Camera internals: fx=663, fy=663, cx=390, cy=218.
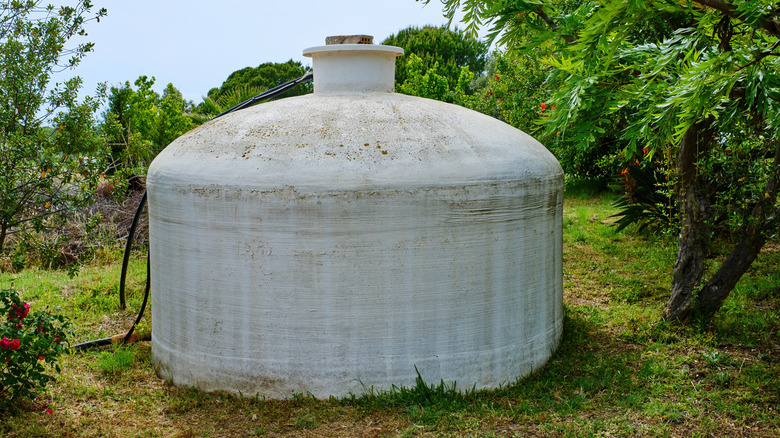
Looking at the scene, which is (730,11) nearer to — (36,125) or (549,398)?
(549,398)

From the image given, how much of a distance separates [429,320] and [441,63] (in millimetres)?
35490

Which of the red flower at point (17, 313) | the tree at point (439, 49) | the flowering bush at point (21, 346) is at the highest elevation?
the tree at point (439, 49)

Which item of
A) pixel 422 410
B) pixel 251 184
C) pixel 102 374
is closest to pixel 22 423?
pixel 102 374

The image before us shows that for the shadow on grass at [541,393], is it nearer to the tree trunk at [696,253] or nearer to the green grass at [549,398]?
the green grass at [549,398]

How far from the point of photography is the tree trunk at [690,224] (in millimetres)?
5785

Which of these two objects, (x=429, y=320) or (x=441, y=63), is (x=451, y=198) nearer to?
(x=429, y=320)

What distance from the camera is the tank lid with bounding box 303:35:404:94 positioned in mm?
5340

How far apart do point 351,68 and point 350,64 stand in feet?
0.11

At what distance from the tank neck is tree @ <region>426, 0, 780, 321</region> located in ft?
3.02

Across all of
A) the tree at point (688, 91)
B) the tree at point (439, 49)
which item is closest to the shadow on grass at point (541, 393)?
the tree at point (688, 91)

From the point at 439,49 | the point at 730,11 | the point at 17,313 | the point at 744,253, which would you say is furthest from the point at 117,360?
the point at 439,49

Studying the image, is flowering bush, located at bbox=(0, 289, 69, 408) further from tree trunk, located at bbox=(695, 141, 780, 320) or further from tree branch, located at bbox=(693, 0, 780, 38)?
tree trunk, located at bbox=(695, 141, 780, 320)

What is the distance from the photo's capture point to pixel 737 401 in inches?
183

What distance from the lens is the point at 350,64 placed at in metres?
5.42
